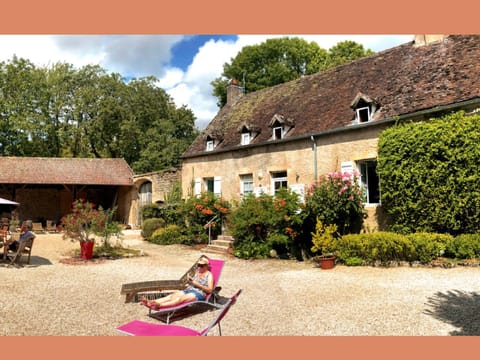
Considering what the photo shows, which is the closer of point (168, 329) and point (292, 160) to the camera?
point (168, 329)

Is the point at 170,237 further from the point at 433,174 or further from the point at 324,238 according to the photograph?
the point at 433,174

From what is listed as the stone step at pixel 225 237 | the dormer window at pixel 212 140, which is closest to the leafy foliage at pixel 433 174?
the stone step at pixel 225 237

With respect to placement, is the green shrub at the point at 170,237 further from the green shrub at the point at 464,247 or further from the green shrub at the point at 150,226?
the green shrub at the point at 464,247

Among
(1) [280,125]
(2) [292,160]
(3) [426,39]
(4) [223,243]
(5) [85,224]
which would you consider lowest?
(4) [223,243]

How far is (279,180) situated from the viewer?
1412 cm

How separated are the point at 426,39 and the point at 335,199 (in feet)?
22.0

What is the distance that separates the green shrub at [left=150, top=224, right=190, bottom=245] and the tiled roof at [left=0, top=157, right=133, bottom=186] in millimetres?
8271

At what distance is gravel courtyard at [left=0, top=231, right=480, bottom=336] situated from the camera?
4.95m

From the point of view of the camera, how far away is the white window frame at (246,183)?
15.4 meters

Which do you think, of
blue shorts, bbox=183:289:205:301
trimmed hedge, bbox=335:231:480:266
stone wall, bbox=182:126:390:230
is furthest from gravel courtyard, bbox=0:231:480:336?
stone wall, bbox=182:126:390:230

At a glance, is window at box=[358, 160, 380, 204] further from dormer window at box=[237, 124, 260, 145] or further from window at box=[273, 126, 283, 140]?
dormer window at box=[237, 124, 260, 145]

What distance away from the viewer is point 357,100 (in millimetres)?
11648

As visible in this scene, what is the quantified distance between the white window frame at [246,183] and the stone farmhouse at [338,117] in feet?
0.14

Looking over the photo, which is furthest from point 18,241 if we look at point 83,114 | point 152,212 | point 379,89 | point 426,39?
point 83,114
